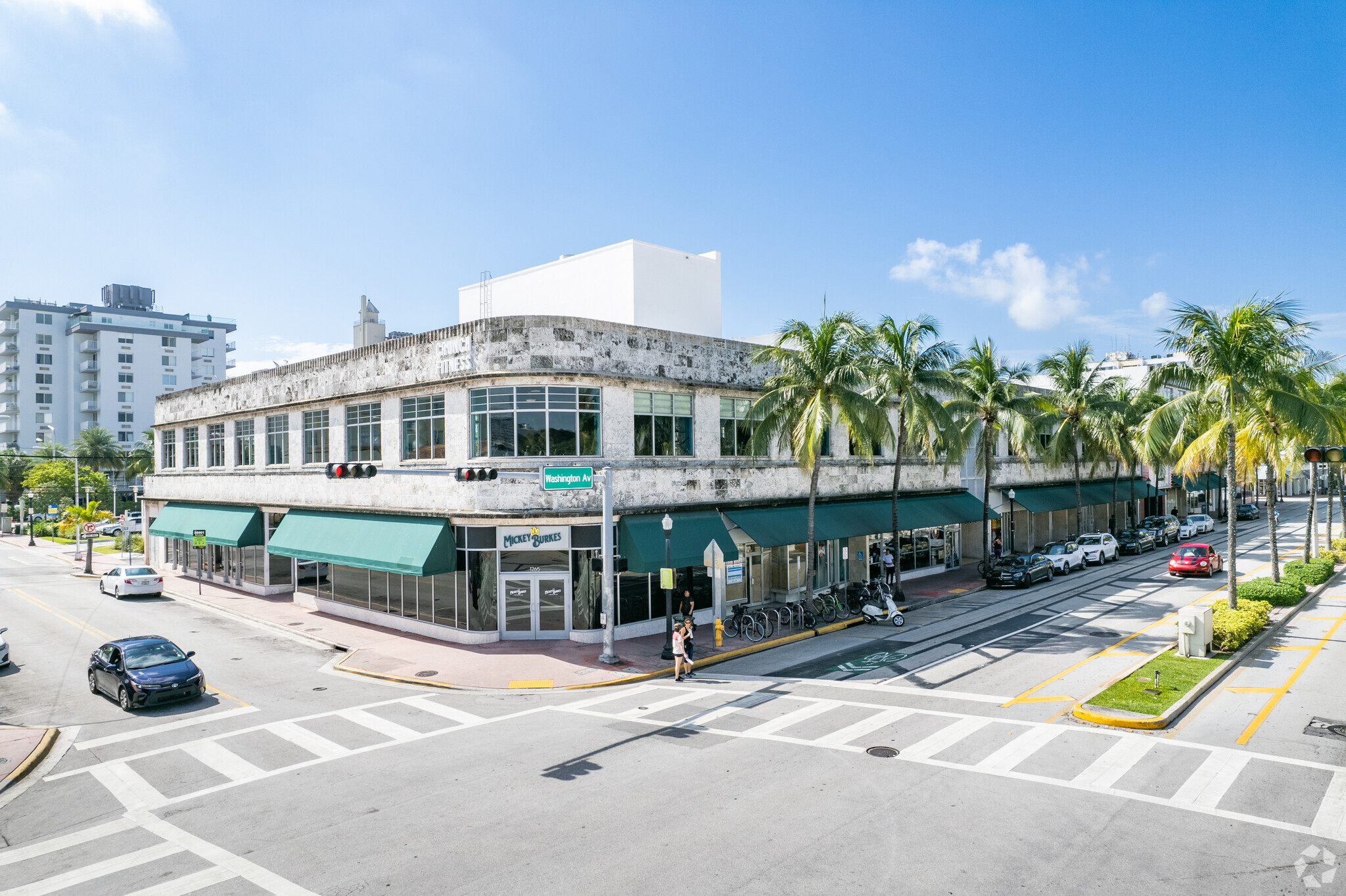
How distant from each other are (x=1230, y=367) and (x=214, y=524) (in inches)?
1672

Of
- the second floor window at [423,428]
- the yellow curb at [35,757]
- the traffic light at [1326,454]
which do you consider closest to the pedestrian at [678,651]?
Result: the second floor window at [423,428]

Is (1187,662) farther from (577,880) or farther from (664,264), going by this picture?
(664,264)

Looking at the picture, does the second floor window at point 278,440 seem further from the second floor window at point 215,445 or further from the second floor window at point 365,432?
the second floor window at point 215,445

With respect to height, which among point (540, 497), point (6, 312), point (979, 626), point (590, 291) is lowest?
point (979, 626)

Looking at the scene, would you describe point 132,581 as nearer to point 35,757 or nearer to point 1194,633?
point 35,757

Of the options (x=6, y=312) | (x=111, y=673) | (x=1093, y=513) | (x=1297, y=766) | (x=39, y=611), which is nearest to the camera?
(x=1297, y=766)

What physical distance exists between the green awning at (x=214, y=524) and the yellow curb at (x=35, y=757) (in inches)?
785

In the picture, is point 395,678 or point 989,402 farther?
point 989,402

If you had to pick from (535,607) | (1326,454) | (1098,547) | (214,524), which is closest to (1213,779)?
(1326,454)

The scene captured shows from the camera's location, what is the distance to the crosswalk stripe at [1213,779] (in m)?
11.7

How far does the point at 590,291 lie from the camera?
36.1m

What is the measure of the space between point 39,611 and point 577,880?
114ft

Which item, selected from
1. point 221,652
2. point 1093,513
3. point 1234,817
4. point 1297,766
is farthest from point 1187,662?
point 1093,513

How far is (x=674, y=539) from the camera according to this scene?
25516 mm
